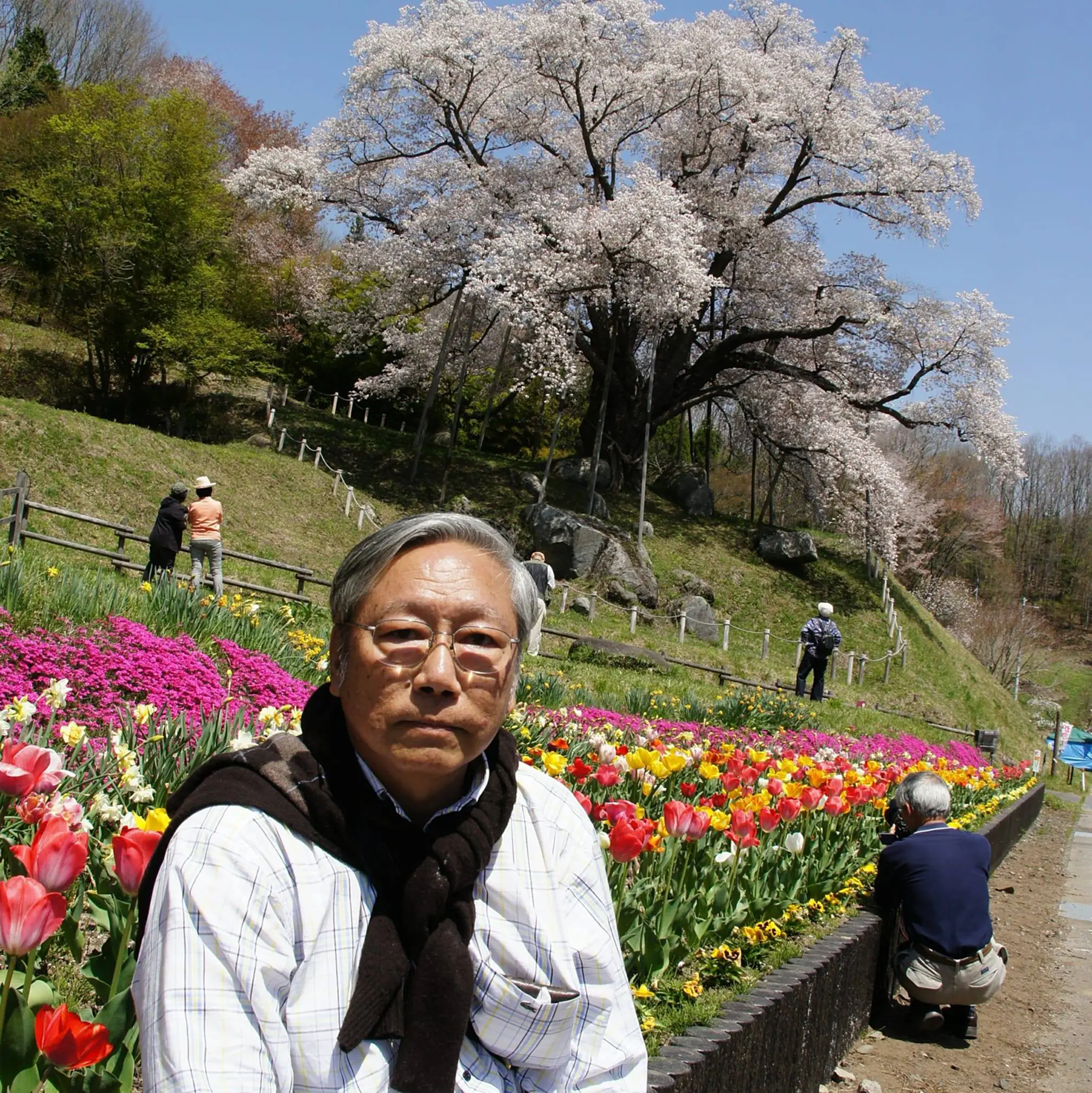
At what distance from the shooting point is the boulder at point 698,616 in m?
21.5

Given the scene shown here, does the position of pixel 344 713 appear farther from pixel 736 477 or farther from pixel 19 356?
pixel 736 477

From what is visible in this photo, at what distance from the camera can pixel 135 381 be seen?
→ 22578 mm

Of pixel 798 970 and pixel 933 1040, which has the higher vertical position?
pixel 798 970

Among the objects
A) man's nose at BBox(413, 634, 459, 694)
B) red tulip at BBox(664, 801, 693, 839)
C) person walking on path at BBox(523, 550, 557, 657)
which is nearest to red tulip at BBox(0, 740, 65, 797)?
man's nose at BBox(413, 634, 459, 694)

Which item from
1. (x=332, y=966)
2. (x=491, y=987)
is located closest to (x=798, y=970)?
(x=491, y=987)

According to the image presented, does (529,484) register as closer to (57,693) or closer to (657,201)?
(657,201)

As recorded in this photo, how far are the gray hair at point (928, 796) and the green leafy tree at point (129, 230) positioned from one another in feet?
62.7

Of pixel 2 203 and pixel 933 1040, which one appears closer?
pixel 933 1040

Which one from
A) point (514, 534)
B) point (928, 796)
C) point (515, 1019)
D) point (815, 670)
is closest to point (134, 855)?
point (515, 1019)

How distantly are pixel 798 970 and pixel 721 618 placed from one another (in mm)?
19620

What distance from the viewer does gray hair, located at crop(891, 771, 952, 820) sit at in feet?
16.4

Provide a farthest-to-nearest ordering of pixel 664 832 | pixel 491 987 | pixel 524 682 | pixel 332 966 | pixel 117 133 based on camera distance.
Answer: pixel 117 133 < pixel 524 682 < pixel 664 832 < pixel 491 987 < pixel 332 966

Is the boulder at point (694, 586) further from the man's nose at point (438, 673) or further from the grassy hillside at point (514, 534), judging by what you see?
the man's nose at point (438, 673)

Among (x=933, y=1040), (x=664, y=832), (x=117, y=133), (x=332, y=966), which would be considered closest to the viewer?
(x=332, y=966)
